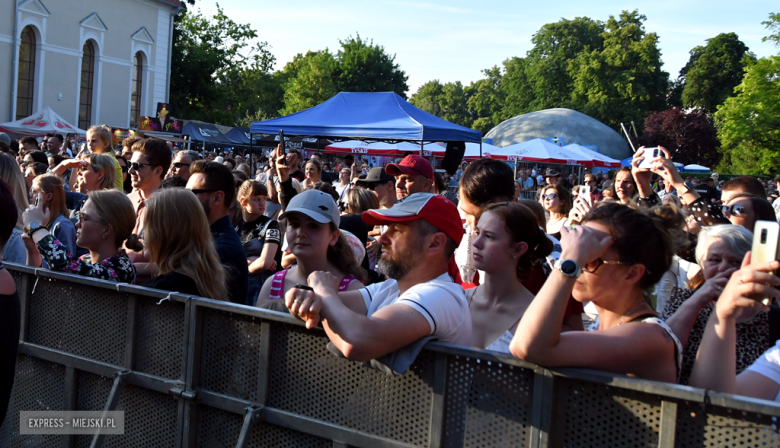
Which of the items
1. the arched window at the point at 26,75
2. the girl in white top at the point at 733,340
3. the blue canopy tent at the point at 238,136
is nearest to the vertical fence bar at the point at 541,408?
the girl in white top at the point at 733,340

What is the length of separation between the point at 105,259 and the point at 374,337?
7.26ft

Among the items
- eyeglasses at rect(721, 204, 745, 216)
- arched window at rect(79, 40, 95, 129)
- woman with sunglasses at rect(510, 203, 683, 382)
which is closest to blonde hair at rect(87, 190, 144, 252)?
woman with sunglasses at rect(510, 203, 683, 382)

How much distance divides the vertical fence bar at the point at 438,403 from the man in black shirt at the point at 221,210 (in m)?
1.90

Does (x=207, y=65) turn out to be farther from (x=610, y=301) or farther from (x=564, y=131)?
(x=610, y=301)

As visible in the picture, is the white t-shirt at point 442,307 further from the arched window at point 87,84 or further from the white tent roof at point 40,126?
the arched window at point 87,84

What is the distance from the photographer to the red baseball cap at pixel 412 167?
5672 millimetres

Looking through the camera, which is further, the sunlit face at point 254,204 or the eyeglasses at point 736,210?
the sunlit face at point 254,204

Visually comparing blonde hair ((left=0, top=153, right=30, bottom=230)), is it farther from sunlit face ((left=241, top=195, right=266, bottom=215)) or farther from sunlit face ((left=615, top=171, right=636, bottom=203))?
sunlit face ((left=615, top=171, right=636, bottom=203))

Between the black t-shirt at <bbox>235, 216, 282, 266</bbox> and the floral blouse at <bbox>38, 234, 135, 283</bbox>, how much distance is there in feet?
4.58

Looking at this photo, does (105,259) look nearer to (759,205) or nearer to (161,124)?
(759,205)

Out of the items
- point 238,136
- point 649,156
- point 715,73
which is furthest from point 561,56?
point 649,156

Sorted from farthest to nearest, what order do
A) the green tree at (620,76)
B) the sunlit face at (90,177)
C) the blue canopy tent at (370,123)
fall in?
the green tree at (620,76)
the blue canopy tent at (370,123)
the sunlit face at (90,177)

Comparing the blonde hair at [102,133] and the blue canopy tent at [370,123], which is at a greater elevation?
the blue canopy tent at [370,123]

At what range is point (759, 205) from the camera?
3.96 metres
